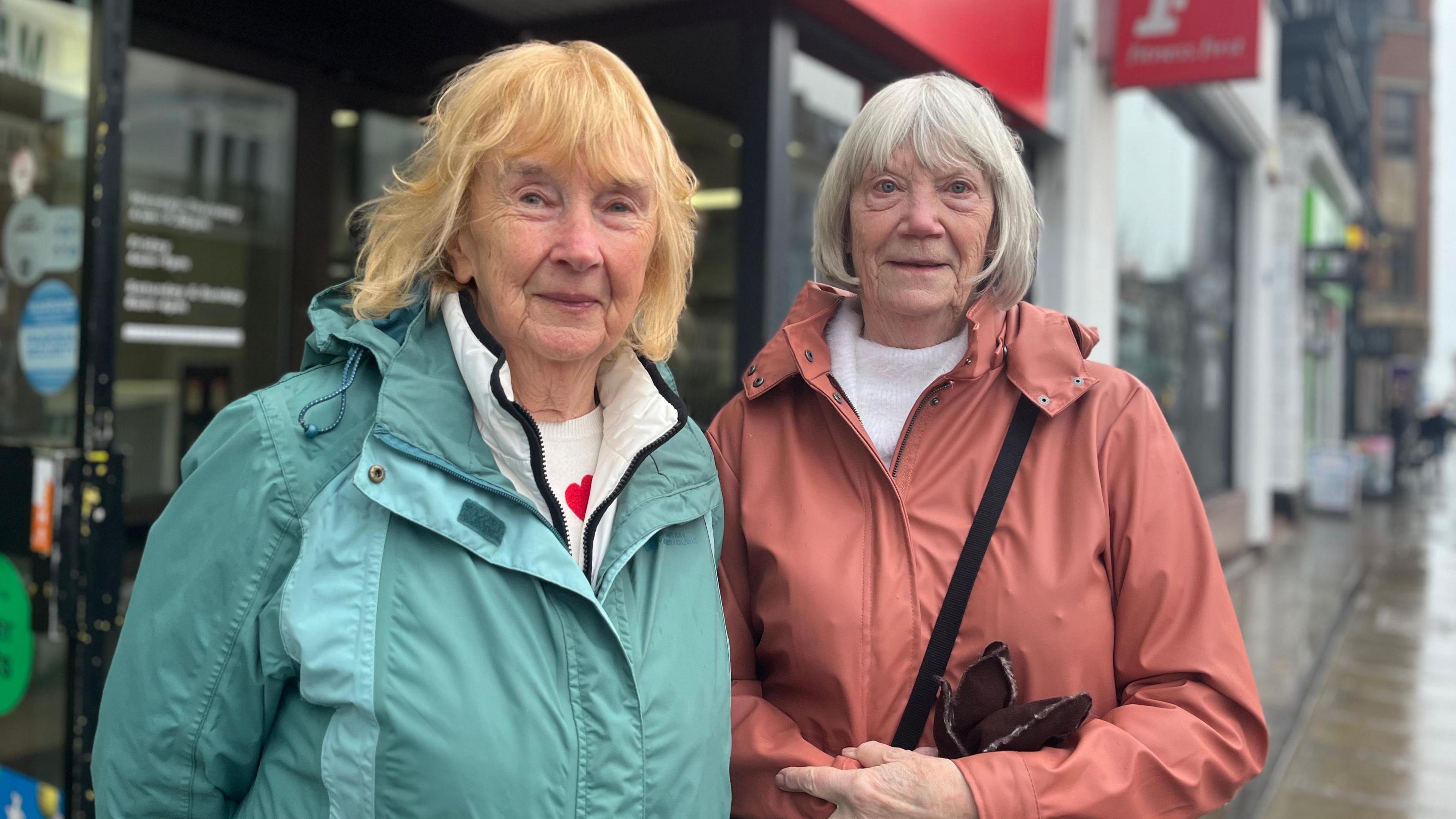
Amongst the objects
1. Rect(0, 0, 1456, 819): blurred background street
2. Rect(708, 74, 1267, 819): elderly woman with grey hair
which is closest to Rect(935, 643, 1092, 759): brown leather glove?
Rect(708, 74, 1267, 819): elderly woman with grey hair

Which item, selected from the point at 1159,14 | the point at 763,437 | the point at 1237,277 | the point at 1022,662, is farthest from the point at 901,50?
the point at 1237,277

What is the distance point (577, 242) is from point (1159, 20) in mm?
6432

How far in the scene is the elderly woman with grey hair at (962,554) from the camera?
5.28 ft

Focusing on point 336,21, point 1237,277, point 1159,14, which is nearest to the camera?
point 336,21

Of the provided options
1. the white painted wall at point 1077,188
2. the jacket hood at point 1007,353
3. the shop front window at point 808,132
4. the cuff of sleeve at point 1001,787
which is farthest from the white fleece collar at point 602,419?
the white painted wall at point 1077,188

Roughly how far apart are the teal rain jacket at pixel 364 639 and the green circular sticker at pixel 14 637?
184 cm

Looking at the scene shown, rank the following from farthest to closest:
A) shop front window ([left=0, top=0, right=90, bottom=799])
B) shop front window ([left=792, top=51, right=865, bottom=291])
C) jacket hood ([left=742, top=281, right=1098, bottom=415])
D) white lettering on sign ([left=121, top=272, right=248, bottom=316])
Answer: shop front window ([left=792, top=51, right=865, bottom=291]) → white lettering on sign ([left=121, top=272, right=248, bottom=316]) → shop front window ([left=0, top=0, right=90, bottom=799]) → jacket hood ([left=742, top=281, right=1098, bottom=415])

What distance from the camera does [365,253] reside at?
168cm

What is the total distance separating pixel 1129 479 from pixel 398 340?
1146 mm

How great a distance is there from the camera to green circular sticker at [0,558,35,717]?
2.88 meters

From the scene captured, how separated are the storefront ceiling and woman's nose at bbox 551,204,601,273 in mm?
3251

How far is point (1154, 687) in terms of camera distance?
5.49ft

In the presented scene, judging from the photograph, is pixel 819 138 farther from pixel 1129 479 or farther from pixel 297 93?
pixel 1129 479

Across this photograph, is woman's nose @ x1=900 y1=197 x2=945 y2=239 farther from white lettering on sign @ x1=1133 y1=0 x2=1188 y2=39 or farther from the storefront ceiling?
white lettering on sign @ x1=1133 y1=0 x2=1188 y2=39
